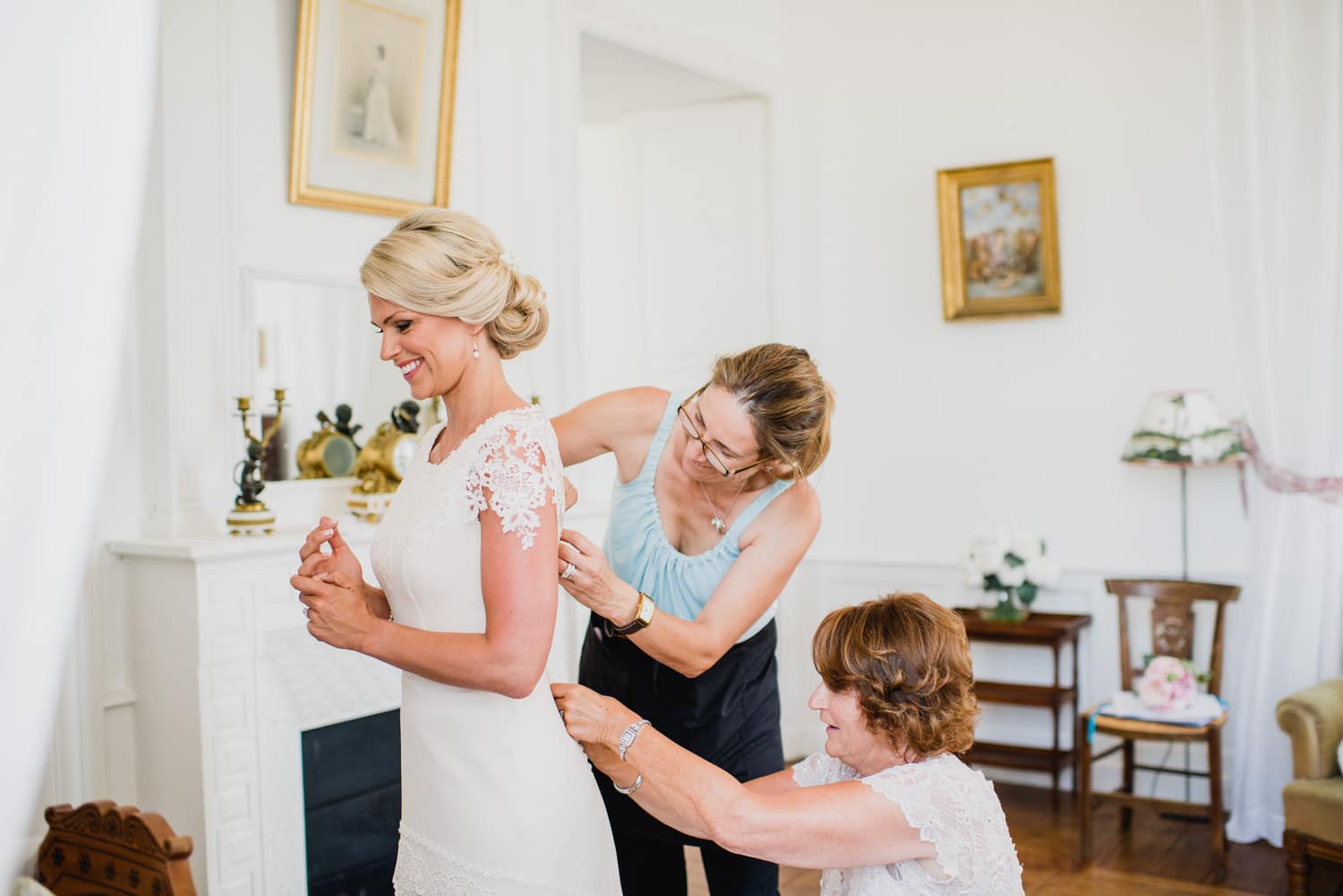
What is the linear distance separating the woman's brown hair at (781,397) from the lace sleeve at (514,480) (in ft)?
1.35

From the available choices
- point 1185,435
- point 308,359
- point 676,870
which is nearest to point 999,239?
point 1185,435

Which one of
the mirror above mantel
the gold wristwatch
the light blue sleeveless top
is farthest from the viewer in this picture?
the mirror above mantel

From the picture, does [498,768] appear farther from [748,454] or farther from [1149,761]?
[1149,761]

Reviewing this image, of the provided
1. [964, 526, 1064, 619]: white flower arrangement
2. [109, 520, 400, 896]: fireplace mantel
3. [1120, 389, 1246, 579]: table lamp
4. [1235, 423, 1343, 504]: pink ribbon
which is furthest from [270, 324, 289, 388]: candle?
[1235, 423, 1343, 504]: pink ribbon

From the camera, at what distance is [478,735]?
1670 mm

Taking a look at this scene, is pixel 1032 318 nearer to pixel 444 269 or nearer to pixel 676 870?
pixel 676 870

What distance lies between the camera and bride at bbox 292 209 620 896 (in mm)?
1579

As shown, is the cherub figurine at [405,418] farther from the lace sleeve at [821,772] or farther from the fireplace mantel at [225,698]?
the lace sleeve at [821,772]

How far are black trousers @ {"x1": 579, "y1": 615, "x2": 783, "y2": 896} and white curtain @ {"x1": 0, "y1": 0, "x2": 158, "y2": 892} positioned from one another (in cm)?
172

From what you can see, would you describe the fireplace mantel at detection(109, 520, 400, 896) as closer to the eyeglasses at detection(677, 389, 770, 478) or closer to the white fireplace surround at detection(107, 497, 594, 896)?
the white fireplace surround at detection(107, 497, 594, 896)

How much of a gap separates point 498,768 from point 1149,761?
3915 millimetres

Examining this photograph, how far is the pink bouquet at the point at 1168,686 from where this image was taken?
161 inches

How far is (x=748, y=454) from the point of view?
200 centimetres

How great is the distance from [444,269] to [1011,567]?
12.0 ft
